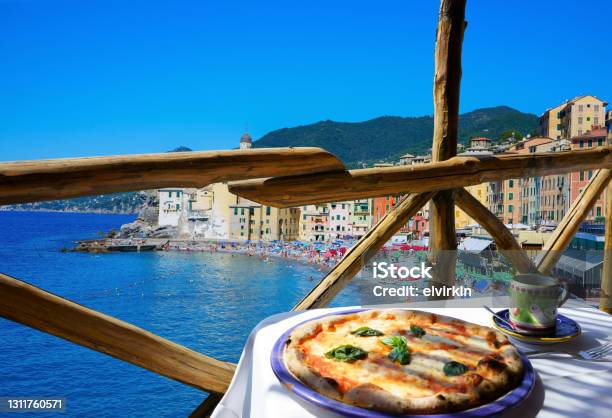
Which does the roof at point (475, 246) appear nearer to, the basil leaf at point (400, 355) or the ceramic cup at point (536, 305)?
the ceramic cup at point (536, 305)

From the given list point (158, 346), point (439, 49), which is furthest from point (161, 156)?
point (439, 49)

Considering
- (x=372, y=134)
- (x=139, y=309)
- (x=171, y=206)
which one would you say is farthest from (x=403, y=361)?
(x=372, y=134)

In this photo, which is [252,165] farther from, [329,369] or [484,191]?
[484,191]

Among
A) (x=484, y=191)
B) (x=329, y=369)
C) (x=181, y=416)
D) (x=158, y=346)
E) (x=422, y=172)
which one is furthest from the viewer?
(x=484, y=191)

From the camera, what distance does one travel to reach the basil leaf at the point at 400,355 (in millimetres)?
572

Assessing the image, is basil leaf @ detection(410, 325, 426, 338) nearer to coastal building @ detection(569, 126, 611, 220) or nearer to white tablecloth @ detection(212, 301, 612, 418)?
white tablecloth @ detection(212, 301, 612, 418)

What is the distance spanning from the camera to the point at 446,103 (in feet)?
6.69

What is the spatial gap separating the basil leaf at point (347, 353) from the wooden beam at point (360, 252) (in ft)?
2.78

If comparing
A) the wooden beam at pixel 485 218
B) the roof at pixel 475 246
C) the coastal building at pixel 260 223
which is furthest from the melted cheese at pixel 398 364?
the coastal building at pixel 260 223

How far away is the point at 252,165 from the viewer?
1.12 metres

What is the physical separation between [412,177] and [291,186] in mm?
519

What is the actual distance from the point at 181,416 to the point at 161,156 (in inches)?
1294

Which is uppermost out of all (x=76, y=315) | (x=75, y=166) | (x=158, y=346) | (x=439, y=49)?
(x=439, y=49)

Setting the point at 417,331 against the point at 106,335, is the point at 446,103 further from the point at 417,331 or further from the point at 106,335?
the point at 106,335
